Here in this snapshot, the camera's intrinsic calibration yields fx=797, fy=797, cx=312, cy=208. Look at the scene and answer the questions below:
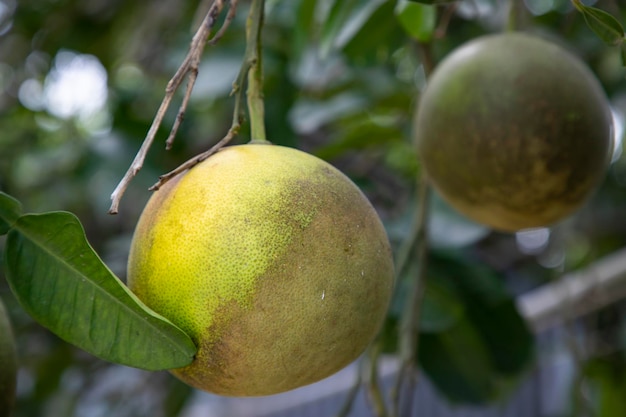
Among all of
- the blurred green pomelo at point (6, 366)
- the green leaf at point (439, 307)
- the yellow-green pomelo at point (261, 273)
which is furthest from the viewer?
the green leaf at point (439, 307)

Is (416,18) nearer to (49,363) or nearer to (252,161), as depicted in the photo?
(252,161)

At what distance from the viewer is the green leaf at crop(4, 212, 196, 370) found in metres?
0.67

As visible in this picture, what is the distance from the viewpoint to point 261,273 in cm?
66

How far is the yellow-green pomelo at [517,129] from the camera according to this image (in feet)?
3.53

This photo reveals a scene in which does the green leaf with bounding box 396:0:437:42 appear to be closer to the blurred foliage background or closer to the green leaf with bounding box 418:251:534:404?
the blurred foliage background

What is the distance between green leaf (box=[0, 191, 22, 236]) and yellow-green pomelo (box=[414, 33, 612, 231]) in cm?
61

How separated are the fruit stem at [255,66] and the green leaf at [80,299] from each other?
216 mm

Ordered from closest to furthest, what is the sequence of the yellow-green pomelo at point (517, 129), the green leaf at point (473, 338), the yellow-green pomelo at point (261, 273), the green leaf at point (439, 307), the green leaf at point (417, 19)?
the yellow-green pomelo at point (261, 273), the yellow-green pomelo at point (517, 129), the green leaf at point (417, 19), the green leaf at point (439, 307), the green leaf at point (473, 338)

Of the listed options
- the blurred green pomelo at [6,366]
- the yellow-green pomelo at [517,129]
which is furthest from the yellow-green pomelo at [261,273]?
the yellow-green pomelo at [517,129]

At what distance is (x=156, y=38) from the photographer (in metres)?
2.64

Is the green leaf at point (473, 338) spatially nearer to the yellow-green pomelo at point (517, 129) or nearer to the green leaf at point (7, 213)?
the yellow-green pomelo at point (517, 129)

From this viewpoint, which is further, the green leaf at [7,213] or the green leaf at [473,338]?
the green leaf at [473,338]

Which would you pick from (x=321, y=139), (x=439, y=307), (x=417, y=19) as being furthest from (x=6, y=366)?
(x=321, y=139)

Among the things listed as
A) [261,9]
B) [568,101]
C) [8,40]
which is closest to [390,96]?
[568,101]
